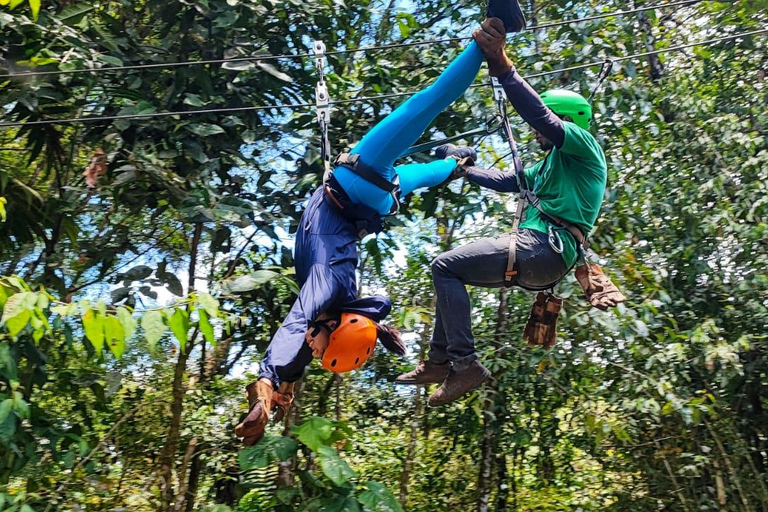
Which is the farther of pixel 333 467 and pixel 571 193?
pixel 333 467

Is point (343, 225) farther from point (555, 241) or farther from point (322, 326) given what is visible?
point (555, 241)

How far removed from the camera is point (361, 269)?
586 centimetres

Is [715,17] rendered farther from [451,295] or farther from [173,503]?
[173,503]

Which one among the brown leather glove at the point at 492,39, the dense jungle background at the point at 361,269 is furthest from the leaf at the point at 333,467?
the brown leather glove at the point at 492,39

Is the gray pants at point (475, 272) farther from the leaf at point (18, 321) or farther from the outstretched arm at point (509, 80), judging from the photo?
the leaf at point (18, 321)

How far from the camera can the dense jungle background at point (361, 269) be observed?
3.96 m

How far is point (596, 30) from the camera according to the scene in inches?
185

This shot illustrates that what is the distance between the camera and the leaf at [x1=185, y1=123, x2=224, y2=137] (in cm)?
385

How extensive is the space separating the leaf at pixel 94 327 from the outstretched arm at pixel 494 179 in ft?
5.22

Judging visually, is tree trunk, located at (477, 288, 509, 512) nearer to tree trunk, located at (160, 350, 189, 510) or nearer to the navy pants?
tree trunk, located at (160, 350, 189, 510)

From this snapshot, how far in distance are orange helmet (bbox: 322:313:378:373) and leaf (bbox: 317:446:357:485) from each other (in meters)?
1.00

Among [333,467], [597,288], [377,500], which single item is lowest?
[377,500]

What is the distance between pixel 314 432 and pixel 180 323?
4.27ft

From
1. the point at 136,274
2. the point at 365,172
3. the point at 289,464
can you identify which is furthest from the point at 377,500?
the point at 365,172
